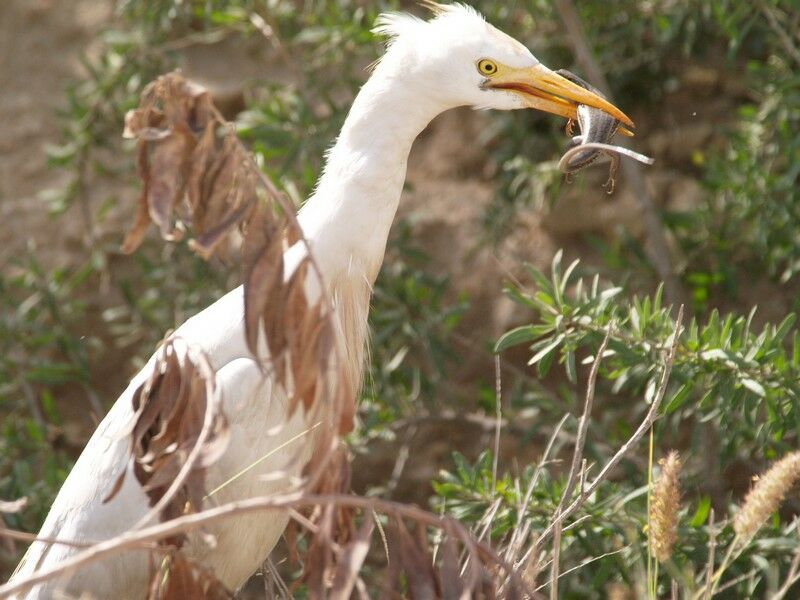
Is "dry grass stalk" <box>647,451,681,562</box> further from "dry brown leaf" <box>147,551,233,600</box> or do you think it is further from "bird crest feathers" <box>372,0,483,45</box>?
"bird crest feathers" <box>372,0,483,45</box>

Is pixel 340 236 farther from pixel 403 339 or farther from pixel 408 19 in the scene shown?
pixel 403 339

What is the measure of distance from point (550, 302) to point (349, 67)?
155 cm

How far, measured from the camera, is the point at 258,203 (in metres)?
1.66

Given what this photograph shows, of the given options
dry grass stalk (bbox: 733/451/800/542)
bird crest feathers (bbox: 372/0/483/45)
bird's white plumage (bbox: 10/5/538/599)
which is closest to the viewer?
dry grass stalk (bbox: 733/451/800/542)

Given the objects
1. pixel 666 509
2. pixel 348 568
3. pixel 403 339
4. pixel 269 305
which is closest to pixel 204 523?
pixel 348 568

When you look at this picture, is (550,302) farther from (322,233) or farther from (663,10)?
(663,10)

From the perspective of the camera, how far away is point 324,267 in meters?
2.45

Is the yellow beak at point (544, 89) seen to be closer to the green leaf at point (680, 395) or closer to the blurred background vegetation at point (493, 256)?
the blurred background vegetation at point (493, 256)

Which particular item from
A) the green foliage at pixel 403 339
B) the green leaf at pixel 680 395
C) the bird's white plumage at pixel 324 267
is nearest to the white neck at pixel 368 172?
the bird's white plumage at pixel 324 267

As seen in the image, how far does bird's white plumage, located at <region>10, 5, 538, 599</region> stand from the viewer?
2.38 metres

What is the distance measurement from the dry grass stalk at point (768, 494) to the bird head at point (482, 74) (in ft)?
3.03

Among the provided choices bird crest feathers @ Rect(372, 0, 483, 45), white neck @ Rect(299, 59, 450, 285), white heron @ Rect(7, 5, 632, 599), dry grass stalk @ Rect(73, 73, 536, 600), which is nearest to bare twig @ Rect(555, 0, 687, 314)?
bird crest feathers @ Rect(372, 0, 483, 45)

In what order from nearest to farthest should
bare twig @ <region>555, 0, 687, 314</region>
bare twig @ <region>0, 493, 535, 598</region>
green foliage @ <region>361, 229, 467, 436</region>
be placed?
bare twig @ <region>0, 493, 535, 598</region>
bare twig @ <region>555, 0, 687, 314</region>
green foliage @ <region>361, 229, 467, 436</region>

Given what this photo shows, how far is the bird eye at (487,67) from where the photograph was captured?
2428mm
